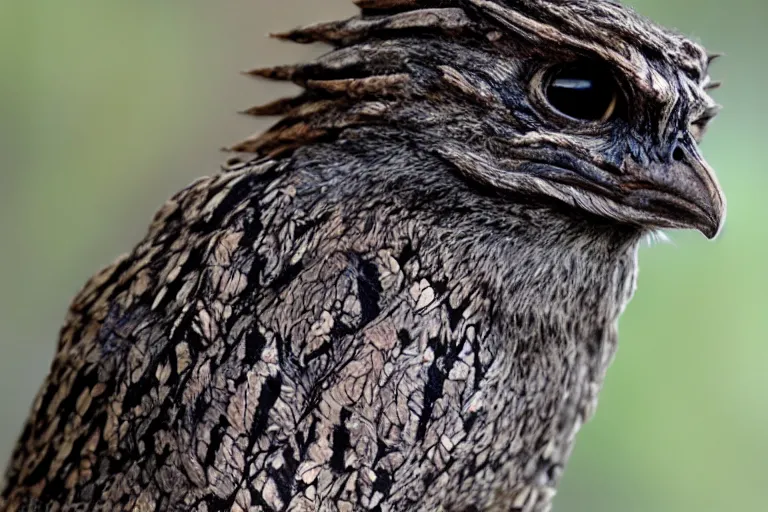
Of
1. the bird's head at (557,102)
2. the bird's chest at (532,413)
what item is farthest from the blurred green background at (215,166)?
the bird's head at (557,102)

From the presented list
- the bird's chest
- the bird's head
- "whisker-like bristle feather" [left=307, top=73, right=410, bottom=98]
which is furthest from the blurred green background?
"whisker-like bristle feather" [left=307, top=73, right=410, bottom=98]

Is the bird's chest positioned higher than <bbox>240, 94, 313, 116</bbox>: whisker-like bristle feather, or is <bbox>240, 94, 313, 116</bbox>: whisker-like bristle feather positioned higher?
<bbox>240, 94, 313, 116</bbox>: whisker-like bristle feather

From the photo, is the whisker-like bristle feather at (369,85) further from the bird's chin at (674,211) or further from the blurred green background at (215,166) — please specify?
the blurred green background at (215,166)

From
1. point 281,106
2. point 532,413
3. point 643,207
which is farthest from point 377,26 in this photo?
point 532,413

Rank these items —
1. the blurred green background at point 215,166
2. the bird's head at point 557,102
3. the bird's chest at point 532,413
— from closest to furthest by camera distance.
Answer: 1. the bird's head at point 557,102
2. the bird's chest at point 532,413
3. the blurred green background at point 215,166

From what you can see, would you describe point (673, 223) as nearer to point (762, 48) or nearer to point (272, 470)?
point (272, 470)

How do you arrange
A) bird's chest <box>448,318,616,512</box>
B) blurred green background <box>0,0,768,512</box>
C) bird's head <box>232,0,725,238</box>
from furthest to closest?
blurred green background <box>0,0,768,512</box>, bird's chest <box>448,318,616,512</box>, bird's head <box>232,0,725,238</box>

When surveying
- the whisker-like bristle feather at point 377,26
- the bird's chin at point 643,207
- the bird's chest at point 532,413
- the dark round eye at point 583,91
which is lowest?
the bird's chest at point 532,413

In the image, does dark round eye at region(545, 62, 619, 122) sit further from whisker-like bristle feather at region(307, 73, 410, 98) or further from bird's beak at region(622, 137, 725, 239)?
whisker-like bristle feather at region(307, 73, 410, 98)

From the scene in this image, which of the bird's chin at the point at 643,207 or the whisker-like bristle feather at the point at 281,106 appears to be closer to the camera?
the bird's chin at the point at 643,207
